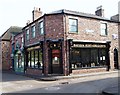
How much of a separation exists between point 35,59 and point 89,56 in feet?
21.3

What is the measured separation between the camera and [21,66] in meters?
29.0

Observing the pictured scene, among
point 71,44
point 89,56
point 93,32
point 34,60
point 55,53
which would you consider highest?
point 93,32

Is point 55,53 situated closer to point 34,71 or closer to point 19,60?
point 34,71

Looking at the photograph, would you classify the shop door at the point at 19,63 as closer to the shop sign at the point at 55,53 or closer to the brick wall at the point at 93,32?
the shop sign at the point at 55,53

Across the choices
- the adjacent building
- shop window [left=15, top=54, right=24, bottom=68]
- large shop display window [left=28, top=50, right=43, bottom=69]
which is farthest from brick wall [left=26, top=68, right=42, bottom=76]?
the adjacent building

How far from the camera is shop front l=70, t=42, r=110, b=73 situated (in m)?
20.6

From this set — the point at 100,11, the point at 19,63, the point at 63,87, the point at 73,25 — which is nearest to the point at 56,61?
the point at 73,25

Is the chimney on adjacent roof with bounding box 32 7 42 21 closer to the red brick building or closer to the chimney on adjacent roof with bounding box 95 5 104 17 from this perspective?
the red brick building

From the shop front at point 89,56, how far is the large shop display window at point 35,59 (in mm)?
3847

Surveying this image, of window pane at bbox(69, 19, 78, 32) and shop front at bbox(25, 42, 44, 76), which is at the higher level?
window pane at bbox(69, 19, 78, 32)

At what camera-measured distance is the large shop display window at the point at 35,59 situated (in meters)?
22.0

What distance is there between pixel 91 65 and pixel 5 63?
817 inches

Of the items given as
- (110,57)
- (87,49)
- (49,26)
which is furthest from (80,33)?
(110,57)

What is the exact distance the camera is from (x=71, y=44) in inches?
782
